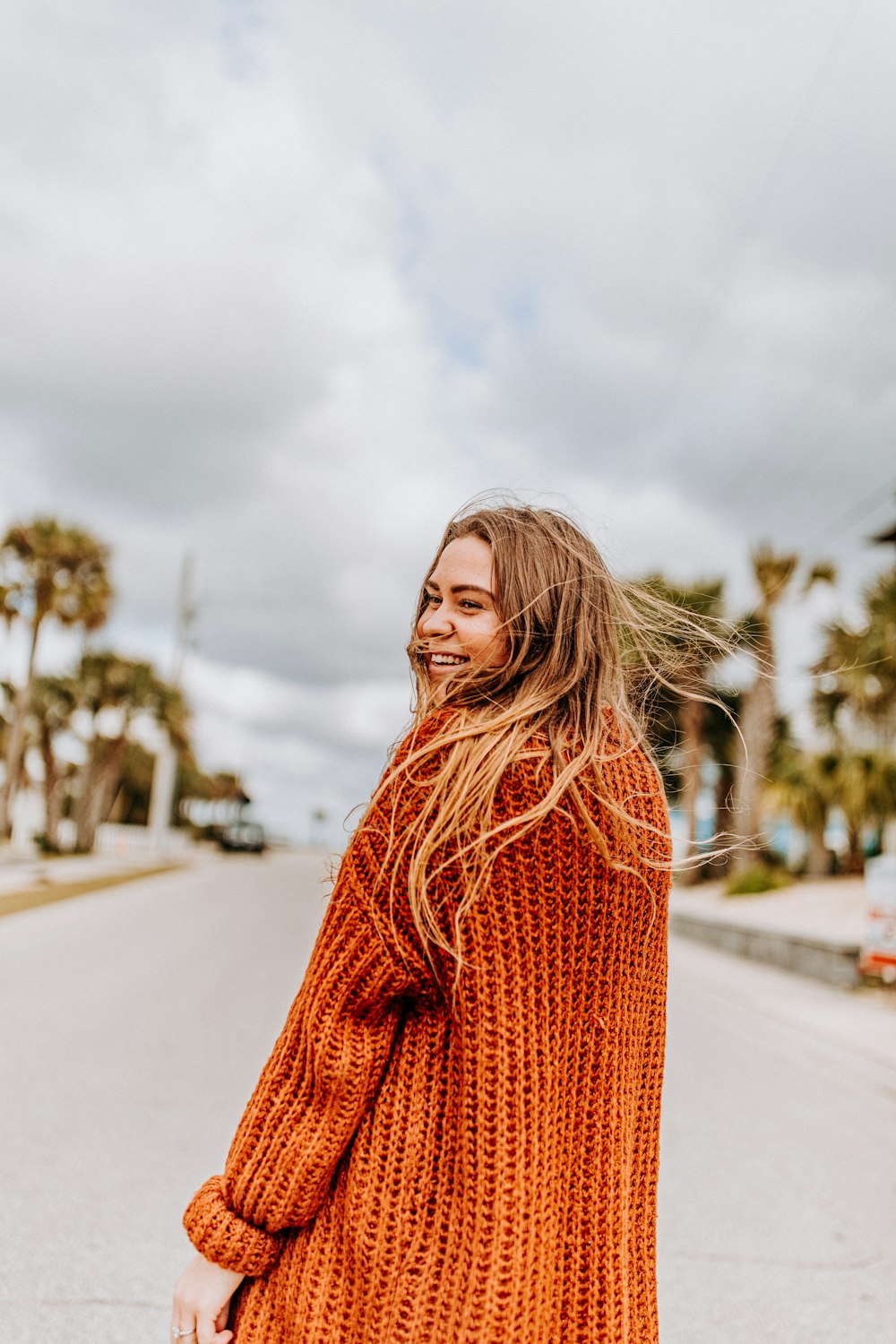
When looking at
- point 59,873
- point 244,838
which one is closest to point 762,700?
point 59,873

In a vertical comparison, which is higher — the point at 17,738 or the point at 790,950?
the point at 17,738

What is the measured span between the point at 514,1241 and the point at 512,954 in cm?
31

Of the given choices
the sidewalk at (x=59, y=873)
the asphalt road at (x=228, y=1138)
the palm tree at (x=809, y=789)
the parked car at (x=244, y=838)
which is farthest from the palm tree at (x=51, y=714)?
the asphalt road at (x=228, y=1138)

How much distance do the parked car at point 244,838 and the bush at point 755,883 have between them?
28650 mm

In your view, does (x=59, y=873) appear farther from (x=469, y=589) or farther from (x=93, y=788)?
(x=469, y=589)

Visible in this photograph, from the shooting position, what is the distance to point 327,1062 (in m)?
1.36

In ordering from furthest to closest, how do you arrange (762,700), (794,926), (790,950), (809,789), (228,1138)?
(762,700) < (809,789) < (794,926) < (790,950) < (228,1138)

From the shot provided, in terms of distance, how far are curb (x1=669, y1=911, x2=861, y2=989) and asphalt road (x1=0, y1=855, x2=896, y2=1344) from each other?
862 millimetres

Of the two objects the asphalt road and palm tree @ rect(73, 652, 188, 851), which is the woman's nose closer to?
the asphalt road

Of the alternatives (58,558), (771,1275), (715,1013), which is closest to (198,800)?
(58,558)

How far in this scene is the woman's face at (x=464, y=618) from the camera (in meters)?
1.56

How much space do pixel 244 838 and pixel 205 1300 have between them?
4884 centimetres

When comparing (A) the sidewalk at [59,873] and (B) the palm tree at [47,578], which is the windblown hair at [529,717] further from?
(B) the palm tree at [47,578]

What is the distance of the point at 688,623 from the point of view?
1.83 metres
